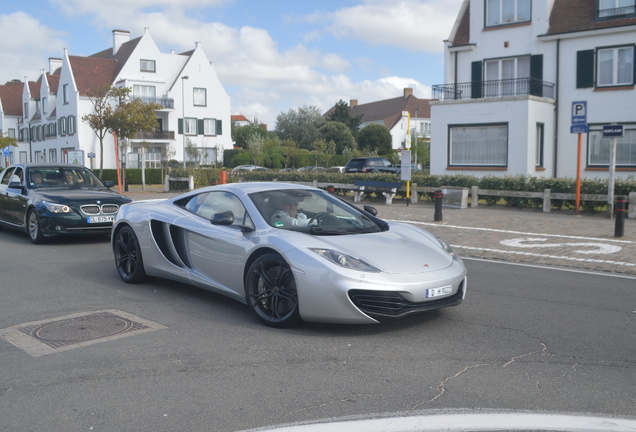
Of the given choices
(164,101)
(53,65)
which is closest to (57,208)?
(164,101)

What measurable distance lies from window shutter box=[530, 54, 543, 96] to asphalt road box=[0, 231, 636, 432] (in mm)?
21220

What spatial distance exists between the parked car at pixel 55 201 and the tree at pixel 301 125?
223ft

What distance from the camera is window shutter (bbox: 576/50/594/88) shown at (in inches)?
1029

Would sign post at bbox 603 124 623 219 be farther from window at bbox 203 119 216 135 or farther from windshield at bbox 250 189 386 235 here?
window at bbox 203 119 216 135

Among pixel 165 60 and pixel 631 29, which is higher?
pixel 165 60

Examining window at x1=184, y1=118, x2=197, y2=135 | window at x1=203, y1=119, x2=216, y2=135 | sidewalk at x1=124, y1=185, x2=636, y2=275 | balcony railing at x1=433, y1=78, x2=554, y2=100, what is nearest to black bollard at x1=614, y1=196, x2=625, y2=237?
sidewalk at x1=124, y1=185, x2=636, y2=275

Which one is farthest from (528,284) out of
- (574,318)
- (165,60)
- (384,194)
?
(165,60)

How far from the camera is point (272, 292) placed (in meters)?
6.01

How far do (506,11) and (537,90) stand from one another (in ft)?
13.4

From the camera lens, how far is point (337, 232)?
6355mm

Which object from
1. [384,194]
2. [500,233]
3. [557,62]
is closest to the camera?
[500,233]

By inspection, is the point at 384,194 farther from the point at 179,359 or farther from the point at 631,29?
the point at 179,359

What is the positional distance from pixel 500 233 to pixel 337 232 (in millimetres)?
8554

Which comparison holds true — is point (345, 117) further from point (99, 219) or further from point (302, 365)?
point (302, 365)
